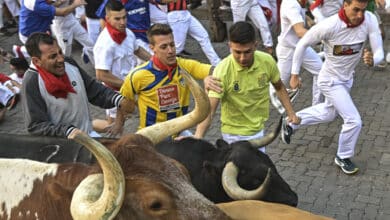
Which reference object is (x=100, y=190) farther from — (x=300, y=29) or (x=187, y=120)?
(x=300, y=29)

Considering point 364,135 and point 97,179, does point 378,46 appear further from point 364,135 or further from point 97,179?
point 97,179

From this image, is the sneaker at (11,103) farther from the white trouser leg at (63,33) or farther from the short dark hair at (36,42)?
the short dark hair at (36,42)

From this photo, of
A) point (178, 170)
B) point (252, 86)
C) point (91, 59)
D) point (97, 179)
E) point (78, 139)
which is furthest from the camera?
point (91, 59)

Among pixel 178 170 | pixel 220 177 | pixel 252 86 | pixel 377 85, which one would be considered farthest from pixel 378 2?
pixel 178 170

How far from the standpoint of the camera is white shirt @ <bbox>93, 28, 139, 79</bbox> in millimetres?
7644

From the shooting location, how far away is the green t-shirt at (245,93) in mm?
5777

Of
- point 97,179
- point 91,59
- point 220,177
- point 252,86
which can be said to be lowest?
point 91,59

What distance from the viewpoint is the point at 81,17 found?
12.5m

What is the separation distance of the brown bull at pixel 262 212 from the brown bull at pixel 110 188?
45 centimetres

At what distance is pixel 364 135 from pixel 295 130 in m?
0.97

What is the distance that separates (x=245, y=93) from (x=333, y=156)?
2.28 meters

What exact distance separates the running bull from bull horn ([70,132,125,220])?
5.22ft

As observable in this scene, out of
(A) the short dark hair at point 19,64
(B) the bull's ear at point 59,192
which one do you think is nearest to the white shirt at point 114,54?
(A) the short dark hair at point 19,64

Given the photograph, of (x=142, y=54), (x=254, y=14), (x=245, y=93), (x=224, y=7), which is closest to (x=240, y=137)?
(x=245, y=93)
